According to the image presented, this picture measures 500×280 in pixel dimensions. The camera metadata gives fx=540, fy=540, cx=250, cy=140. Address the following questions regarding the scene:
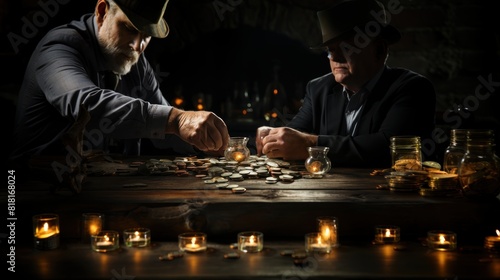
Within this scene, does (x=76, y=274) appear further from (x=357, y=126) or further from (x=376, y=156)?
(x=357, y=126)

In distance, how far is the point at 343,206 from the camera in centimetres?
168

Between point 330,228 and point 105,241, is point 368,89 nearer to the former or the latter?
point 330,228

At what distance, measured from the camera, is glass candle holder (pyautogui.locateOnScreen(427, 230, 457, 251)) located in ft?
5.17

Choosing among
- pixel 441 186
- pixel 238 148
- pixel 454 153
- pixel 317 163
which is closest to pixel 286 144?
pixel 238 148

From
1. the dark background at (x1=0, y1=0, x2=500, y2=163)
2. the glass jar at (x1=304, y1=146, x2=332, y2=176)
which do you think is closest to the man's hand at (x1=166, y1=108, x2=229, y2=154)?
the glass jar at (x1=304, y1=146, x2=332, y2=176)

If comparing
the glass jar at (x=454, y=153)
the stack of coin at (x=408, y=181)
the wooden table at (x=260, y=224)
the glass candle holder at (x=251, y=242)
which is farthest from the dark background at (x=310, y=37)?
the glass candle holder at (x=251, y=242)

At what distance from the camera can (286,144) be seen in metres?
2.53

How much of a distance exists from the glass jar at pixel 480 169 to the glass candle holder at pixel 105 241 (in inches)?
43.4

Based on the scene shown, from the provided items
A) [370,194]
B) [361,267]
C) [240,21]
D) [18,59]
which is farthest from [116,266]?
[240,21]

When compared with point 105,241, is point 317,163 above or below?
above

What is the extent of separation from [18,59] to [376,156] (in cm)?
299

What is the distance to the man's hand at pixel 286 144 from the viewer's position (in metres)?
2.53

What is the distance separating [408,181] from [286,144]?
0.79m

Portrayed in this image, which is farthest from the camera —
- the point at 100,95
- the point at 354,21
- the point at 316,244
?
the point at 354,21
